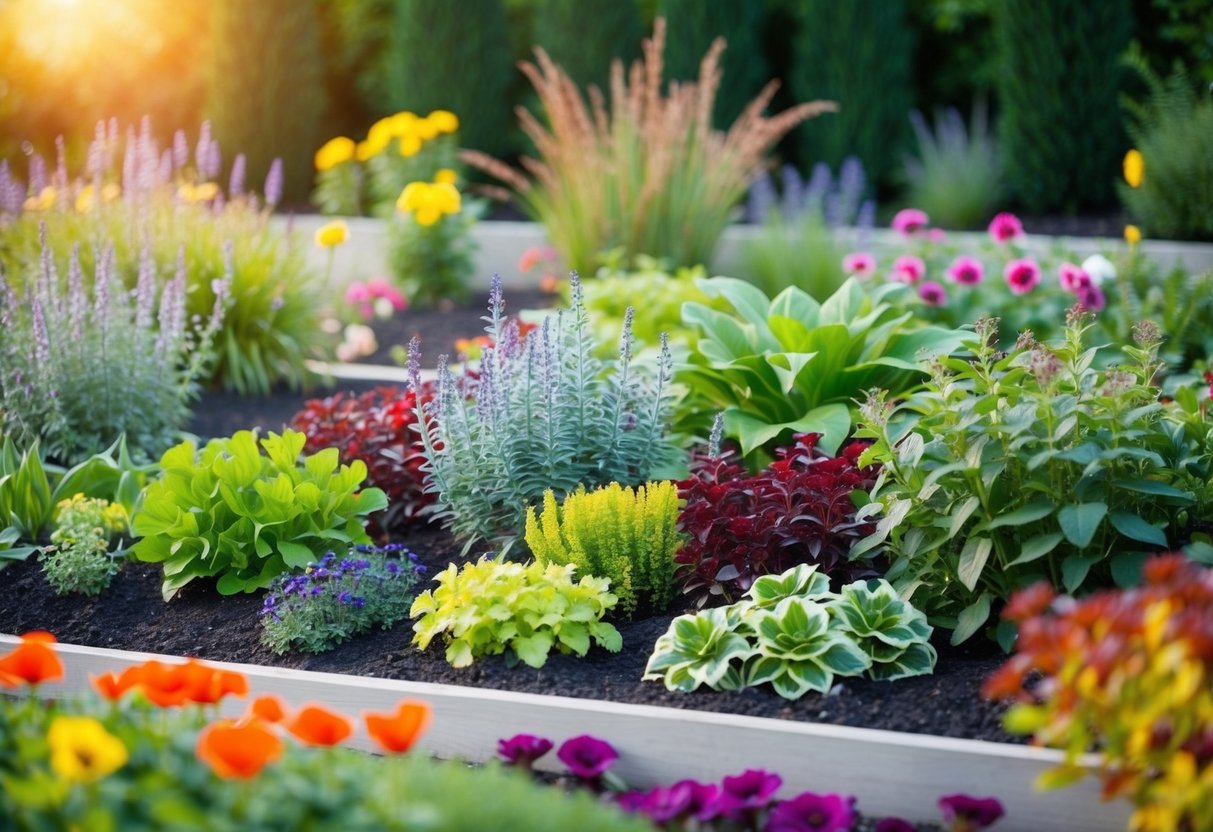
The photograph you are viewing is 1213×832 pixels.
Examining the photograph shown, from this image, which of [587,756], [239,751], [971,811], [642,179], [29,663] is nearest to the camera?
[239,751]

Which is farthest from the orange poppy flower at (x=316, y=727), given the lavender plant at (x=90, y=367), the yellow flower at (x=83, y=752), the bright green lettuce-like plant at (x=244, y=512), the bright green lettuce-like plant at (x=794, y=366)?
the lavender plant at (x=90, y=367)

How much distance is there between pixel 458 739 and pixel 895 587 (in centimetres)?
113

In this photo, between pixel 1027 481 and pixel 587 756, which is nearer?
pixel 587 756

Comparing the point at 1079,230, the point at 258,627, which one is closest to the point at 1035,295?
the point at 1079,230

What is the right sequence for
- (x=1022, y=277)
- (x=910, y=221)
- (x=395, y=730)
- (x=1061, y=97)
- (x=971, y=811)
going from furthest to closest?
(x=1061, y=97) → (x=910, y=221) → (x=1022, y=277) → (x=971, y=811) → (x=395, y=730)

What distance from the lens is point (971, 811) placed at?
2135 mm

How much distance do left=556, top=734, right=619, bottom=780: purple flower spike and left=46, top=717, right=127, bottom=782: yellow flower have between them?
36.9 inches

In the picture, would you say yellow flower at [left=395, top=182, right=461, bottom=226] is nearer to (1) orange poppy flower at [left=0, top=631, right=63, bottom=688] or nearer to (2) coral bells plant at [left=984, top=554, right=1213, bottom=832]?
(1) orange poppy flower at [left=0, top=631, right=63, bottom=688]

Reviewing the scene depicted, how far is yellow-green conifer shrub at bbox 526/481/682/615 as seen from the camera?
9.84 ft

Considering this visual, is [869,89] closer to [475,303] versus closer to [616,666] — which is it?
[475,303]

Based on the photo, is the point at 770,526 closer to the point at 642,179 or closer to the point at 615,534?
the point at 615,534

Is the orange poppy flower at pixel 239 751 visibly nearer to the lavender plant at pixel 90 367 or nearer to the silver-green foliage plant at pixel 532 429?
the silver-green foliage plant at pixel 532 429

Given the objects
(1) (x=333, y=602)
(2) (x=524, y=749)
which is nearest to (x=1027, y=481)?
(2) (x=524, y=749)

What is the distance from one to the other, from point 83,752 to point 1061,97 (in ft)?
26.1
